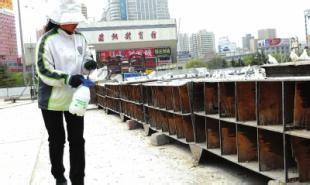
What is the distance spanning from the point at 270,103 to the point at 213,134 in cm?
154

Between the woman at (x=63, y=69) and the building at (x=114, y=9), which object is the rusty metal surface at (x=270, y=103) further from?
the building at (x=114, y=9)

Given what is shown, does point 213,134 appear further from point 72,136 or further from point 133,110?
point 133,110

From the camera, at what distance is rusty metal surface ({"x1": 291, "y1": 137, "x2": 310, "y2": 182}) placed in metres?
4.02

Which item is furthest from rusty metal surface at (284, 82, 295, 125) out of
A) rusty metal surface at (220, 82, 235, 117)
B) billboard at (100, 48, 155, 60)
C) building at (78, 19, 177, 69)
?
building at (78, 19, 177, 69)

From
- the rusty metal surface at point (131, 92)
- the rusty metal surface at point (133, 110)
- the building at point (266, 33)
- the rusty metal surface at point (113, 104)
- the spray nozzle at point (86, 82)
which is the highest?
the building at point (266, 33)

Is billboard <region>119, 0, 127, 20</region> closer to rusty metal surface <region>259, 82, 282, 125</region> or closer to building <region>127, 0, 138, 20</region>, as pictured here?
building <region>127, 0, 138, 20</region>

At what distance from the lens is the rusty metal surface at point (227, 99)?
5426 millimetres

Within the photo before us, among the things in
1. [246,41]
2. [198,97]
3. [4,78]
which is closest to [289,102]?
[198,97]

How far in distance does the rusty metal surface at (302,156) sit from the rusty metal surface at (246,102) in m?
0.96

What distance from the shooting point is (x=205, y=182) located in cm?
522

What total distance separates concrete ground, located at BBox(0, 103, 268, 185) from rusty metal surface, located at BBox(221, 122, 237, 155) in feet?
0.93

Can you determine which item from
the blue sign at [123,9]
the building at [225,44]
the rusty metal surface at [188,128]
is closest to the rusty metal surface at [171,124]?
the rusty metal surface at [188,128]

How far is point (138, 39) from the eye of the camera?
3327 inches

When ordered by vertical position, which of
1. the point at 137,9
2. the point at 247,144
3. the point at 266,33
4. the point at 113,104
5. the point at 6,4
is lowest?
the point at 113,104
